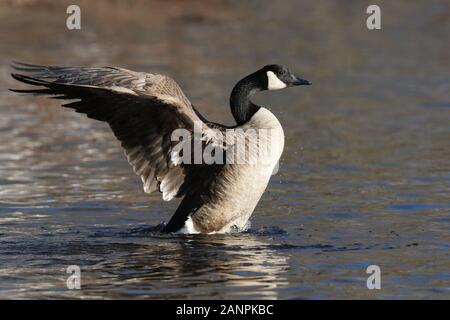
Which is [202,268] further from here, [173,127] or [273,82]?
[273,82]

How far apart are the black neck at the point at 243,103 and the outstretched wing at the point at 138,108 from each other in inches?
20.3

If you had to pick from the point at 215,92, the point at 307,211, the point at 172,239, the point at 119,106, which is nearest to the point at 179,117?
the point at 119,106

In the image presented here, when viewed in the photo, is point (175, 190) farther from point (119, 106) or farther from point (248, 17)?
point (248, 17)

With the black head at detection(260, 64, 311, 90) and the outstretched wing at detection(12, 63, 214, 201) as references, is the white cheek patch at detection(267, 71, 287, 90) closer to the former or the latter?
the black head at detection(260, 64, 311, 90)

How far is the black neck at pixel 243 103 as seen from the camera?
34.3 ft

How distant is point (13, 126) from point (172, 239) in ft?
23.0

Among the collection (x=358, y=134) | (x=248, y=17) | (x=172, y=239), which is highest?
(x=248, y=17)

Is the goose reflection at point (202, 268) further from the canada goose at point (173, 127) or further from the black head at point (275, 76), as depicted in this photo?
the black head at point (275, 76)

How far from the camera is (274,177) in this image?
44.2 feet

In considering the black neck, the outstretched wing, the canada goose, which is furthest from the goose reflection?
the black neck

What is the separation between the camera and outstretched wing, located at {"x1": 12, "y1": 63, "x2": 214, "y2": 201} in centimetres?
969

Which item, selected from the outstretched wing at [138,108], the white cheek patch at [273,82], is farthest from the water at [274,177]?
the white cheek patch at [273,82]

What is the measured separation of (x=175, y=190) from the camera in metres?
10.7

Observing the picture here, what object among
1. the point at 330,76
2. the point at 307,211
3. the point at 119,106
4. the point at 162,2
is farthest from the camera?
the point at 162,2
